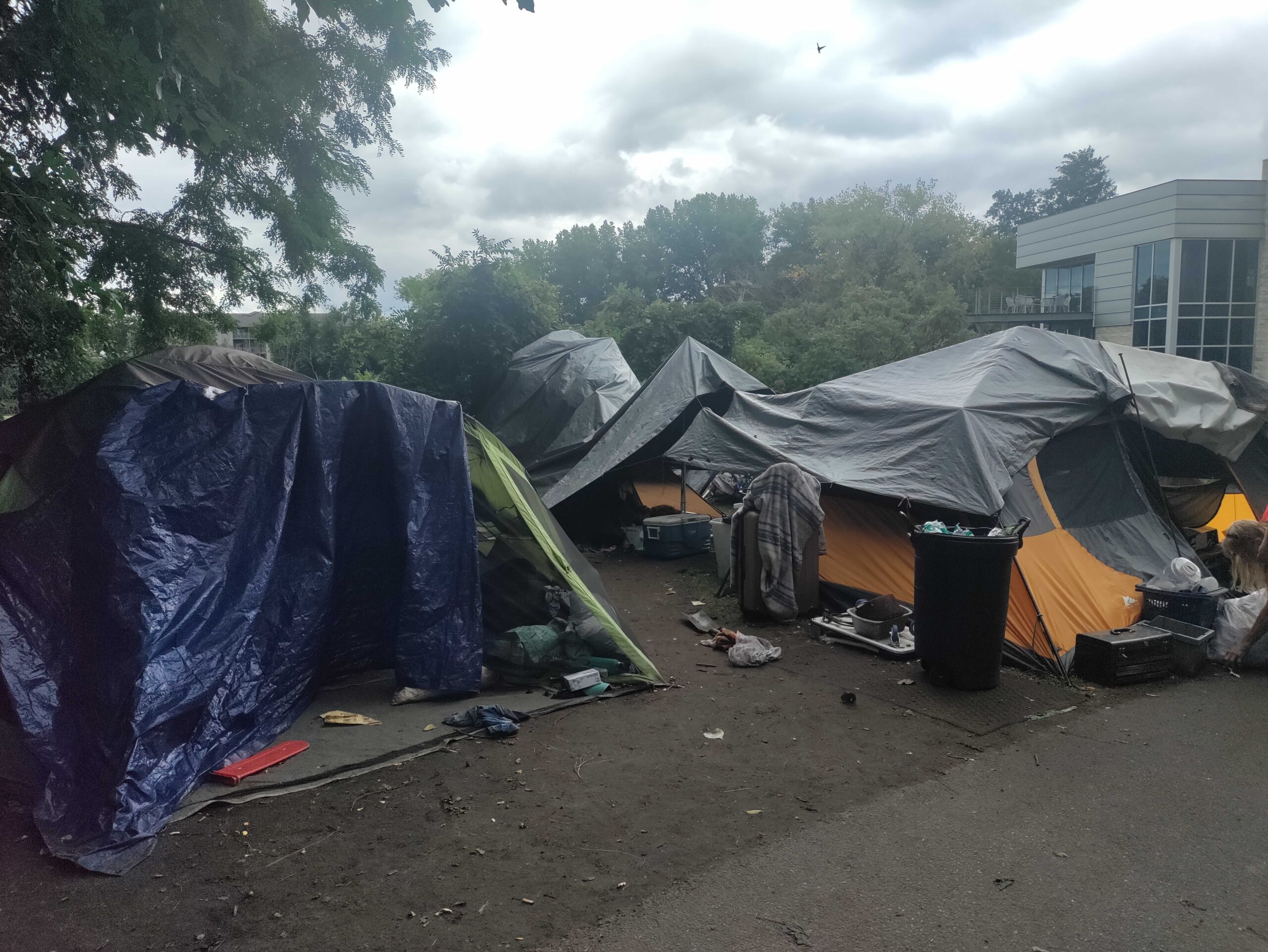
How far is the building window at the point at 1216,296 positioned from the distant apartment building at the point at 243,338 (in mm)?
30168

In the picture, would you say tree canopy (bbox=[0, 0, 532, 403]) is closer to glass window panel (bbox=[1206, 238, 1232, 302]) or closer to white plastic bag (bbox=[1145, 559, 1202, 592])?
white plastic bag (bbox=[1145, 559, 1202, 592])

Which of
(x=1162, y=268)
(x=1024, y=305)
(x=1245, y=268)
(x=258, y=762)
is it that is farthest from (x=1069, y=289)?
(x=258, y=762)

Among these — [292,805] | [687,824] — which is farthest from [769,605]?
[292,805]

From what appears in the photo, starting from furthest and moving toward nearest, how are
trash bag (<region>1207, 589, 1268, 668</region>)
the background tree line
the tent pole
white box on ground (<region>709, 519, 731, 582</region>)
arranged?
1. the background tree line
2. white box on ground (<region>709, 519, 731, 582</region>)
3. the tent pole
4. trash bag (<region>1207, 589, 1268, 668</region>)

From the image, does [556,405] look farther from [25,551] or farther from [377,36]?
[25,551]

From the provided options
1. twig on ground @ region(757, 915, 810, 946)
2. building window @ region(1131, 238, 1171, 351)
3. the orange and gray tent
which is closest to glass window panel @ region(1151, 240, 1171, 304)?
building window @ region(1131, 238, 1171, 351)

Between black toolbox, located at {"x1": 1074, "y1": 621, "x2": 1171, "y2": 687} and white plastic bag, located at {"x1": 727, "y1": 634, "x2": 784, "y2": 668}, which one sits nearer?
black toolbox, located at {"x1": 1074, "y1": 621, "x2": 1171, "y2": 687}

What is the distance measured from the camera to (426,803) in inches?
168

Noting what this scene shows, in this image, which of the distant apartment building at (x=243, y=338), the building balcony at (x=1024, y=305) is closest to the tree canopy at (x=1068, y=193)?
the building balcony at (x=1024, y=305)

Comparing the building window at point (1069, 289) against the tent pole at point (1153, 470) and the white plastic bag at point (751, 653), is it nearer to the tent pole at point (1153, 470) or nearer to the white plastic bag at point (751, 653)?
the tent pole at point (1153, 470)

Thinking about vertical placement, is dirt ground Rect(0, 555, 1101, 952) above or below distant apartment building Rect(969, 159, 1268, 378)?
below

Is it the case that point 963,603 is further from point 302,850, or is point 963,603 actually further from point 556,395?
point 556,395

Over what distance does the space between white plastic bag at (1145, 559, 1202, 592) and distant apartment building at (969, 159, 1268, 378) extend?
2449cm

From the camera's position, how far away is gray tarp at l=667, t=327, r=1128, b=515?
7.22 meters
